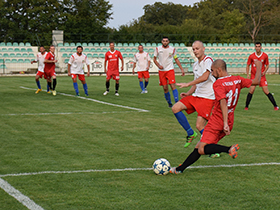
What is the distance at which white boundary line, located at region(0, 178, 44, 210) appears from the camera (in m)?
3.91

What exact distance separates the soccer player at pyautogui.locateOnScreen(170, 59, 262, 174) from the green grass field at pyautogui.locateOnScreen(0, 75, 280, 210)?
15.8 inches

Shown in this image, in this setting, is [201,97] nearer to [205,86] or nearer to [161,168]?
[205,86]

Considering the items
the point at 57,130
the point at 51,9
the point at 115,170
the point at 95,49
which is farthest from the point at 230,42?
the point at 115,170

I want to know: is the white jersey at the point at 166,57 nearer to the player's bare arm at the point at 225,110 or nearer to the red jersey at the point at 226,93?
the red jersey at the point at 226,93

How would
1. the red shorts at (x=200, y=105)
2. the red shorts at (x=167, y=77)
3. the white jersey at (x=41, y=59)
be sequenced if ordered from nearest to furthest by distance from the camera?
the red shorts at (x=200, y=105)
the red shorts at (x=167, y=77)
the white jersey at (x=41, y=59)

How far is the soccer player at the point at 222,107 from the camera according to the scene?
4.64 meters

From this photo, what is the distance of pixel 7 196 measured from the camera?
421cm

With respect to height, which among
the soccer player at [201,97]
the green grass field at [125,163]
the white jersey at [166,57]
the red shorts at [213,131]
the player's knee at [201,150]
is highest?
the white jersey at [166,57]

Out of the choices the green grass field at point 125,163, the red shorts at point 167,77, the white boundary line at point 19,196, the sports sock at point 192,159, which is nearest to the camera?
the white boundary line at point 19,196

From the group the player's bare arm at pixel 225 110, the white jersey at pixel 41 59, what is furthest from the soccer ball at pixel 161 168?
the white jersey at pixel 41 59

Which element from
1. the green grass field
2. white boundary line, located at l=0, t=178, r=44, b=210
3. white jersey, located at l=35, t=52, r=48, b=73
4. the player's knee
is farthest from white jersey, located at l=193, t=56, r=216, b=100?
white jersey, located at l=35, t=52, r=48, b=73

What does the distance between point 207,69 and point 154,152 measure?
1544 millimetres

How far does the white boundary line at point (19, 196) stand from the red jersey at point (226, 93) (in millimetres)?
2244

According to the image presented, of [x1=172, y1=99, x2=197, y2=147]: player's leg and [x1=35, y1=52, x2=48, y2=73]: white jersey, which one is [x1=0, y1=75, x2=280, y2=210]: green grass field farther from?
[x1=35, y1=52, x2=48, y2=73]: white jersey
